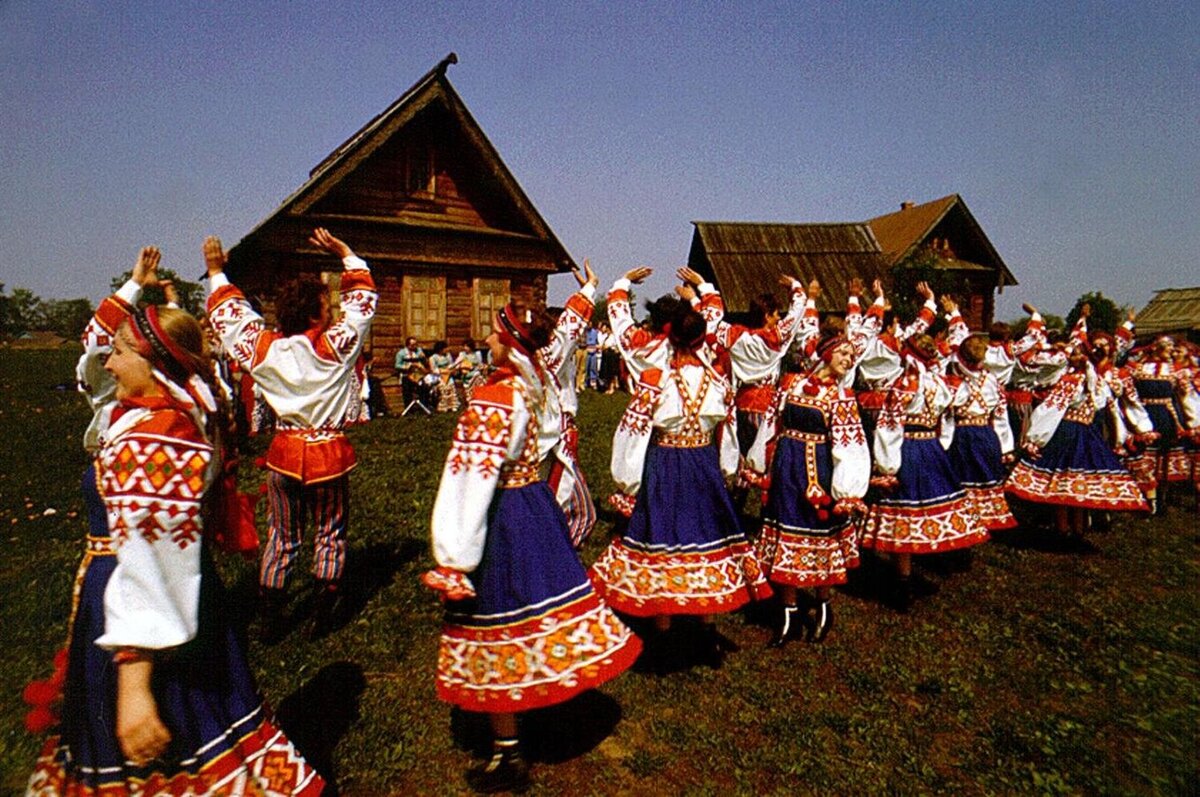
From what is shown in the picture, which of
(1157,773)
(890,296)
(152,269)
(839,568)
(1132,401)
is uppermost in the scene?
(890,296)

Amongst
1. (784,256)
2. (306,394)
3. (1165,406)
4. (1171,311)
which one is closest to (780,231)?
(784,256)

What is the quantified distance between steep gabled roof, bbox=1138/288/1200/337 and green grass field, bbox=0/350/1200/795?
15.3m

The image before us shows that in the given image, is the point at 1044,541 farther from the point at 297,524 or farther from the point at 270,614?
the point at 270,614

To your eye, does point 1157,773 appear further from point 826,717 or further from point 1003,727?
point 826,717

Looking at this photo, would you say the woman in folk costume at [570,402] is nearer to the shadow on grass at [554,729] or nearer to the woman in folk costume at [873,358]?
the shadow on grass at [554,729]

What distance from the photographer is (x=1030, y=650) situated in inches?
199

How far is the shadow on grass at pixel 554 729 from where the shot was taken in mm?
3648

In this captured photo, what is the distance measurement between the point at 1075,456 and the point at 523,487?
704 centimetres

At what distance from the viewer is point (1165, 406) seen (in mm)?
8766

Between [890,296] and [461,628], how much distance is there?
927 inches

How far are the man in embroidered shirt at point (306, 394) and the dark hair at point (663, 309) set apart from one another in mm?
1950

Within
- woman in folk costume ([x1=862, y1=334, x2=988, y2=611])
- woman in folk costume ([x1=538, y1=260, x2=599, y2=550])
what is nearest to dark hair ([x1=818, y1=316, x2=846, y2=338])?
woman in folk costume ([x1=862, y1=334, x2=988, y2=611])

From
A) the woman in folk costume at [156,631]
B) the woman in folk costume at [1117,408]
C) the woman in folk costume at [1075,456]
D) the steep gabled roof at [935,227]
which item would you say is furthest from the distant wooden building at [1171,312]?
the woman in folk costume at [156,631]

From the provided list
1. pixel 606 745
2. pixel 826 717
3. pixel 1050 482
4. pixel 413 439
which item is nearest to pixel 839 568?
pixel 826 717
